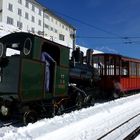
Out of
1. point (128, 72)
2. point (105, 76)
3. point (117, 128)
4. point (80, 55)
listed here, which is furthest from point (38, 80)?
point (128, 72)

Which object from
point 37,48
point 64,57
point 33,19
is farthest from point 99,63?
point 33,19

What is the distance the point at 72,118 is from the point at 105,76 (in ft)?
24.3

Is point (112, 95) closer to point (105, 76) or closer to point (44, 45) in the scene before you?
point (105, 76)

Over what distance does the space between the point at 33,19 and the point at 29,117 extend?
56033 mm

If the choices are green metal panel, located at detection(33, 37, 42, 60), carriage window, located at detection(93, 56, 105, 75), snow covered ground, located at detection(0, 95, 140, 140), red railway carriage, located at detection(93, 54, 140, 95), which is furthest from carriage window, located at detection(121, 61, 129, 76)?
green metal panel, located at detection(33, 37, 42, 60)

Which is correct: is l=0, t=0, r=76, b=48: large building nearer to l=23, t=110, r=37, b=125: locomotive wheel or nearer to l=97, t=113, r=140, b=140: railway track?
l=97, t=113, r=140, b=140: railway track

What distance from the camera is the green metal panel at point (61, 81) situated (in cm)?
1105

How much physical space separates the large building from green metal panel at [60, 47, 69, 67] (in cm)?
3403

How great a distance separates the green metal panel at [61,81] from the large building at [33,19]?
34125 millimetres

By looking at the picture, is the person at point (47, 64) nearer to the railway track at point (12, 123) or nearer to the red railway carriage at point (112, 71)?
the railway track at point (12, 123)

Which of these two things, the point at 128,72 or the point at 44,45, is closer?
the point at 44,45

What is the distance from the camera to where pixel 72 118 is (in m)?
10.8

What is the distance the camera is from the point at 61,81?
11.3 metres

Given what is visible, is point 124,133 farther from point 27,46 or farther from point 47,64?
point 27,46
